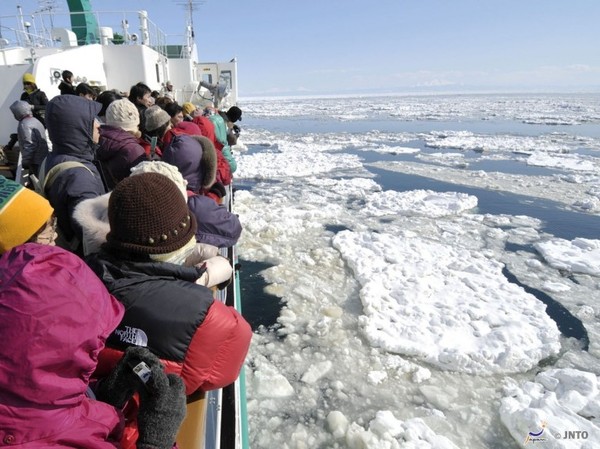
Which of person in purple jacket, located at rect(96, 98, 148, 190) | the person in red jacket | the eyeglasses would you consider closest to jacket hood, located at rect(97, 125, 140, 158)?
person in purple jacket, located at rect(96, 98, 148, 190)

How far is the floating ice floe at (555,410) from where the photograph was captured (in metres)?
2.67

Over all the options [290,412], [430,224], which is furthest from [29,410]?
[430,224]

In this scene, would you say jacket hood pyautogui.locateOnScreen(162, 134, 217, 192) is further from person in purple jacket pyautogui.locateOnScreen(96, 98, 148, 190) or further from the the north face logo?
the the north face logo

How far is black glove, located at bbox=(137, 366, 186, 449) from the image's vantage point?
3.26 feet

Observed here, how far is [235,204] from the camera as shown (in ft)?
26.0

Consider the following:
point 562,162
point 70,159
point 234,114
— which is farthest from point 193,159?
point 562,162

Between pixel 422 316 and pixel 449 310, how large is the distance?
38cm

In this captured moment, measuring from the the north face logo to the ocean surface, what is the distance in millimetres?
1932

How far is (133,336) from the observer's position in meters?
1.12

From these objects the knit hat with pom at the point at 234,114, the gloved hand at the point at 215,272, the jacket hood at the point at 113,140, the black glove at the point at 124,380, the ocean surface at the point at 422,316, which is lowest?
the ocean surface at the point at 422,316

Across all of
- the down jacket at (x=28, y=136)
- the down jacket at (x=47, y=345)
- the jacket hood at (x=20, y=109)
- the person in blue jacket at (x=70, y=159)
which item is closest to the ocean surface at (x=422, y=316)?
the person in blue jacket at (x=70, y=159)

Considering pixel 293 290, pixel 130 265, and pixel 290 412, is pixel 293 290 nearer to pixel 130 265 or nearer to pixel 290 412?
pixel 290 412

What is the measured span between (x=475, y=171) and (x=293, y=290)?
9545 mm

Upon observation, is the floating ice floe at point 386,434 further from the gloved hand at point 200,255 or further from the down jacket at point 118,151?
the down jacket at point 118,151
